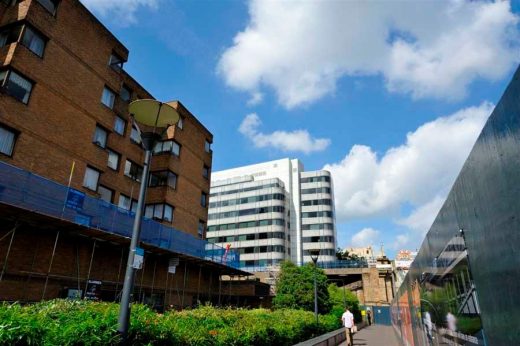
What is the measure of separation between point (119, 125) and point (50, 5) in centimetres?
779

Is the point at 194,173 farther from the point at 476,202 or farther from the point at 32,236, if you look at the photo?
the point at 476,202

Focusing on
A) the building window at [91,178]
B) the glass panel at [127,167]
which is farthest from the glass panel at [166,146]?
the building window at [91,178]

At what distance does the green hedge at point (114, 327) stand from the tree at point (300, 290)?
13487 mm

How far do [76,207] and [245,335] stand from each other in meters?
11.0

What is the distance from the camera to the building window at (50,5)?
1888 cm

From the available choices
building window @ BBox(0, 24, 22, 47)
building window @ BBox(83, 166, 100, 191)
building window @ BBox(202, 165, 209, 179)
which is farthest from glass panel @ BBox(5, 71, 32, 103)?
building window @ BBox(202, 165, 209, 179)

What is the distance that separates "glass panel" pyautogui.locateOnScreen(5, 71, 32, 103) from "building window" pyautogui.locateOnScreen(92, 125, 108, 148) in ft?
14.7

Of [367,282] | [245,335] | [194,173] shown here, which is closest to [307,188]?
[367,282]

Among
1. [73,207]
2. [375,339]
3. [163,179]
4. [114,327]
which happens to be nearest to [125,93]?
[163,179]

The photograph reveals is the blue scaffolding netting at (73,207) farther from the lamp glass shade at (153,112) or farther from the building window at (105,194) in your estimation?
the lamp glass shade at (153,112)

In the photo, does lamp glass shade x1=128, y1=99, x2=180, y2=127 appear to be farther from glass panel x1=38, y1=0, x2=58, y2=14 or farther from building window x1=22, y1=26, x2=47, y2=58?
glass panel x1=38, y1=0, x2=58, y2=14

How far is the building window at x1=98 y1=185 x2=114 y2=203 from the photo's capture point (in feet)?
70.6

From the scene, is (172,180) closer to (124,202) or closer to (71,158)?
(124,202)

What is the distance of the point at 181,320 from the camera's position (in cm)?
930
